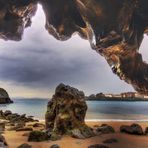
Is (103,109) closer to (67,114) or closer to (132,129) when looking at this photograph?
(132,129)

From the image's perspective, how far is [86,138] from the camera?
4.88m

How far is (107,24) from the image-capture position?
6676 millimetres

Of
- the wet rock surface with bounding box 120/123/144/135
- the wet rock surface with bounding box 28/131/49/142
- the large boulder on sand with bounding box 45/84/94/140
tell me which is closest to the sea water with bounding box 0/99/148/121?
the large boulder on sand with bounding box 45/84/94/140

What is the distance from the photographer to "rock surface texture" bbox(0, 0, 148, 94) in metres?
6.62

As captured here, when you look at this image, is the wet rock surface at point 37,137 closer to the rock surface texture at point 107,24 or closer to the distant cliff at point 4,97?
the distant cliff at point 4,97

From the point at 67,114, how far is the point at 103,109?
1.27m

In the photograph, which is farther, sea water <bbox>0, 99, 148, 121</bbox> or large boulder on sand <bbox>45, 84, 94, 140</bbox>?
sea water <bbox>0, 99, 148, 121</bbox>

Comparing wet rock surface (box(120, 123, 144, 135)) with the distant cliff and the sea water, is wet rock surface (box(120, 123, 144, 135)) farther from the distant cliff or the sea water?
the distant cliff

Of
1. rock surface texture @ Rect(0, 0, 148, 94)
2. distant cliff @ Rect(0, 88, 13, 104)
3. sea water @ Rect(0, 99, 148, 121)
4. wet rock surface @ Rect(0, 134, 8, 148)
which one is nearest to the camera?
wet rock surface @ Rect(0, 134, 8, 148)

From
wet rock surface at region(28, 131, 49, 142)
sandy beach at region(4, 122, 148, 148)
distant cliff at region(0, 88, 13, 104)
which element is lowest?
sandy beach at region(4, 122, 148, 148)

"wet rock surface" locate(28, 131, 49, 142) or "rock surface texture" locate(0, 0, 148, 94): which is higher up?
"rock surface texture" locate(0, 0, 148, 94)

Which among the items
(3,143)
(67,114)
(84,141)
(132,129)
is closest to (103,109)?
(132,129)

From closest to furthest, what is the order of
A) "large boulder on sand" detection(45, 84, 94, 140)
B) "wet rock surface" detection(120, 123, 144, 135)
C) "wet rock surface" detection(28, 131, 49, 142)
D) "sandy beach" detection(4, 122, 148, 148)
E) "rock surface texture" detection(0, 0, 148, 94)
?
"sandy beach" detection(4, 122, 148, 148) → "wet rock surface" detection(28, 131, 49, 142) → "large boulder on sand" detection(45, 84, 94, 140) → "wet rock surface" detection(120, 123, 144, 135) → "rock surface texture" detection(0, 0, 148, 94)

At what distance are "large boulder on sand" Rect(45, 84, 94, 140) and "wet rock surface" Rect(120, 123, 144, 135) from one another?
0.60m
